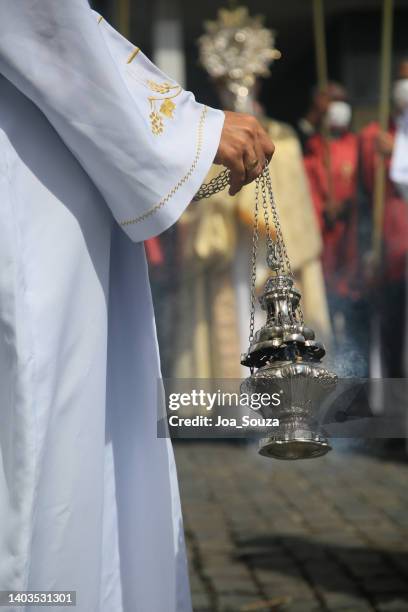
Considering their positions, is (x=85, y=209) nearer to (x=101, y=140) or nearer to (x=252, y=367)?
(x=101, y=140)

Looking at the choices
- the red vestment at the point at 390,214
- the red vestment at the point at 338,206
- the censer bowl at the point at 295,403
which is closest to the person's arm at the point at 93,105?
the censer bowl at the point at 295,403

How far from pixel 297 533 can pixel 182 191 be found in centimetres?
218

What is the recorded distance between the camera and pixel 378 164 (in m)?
7.05

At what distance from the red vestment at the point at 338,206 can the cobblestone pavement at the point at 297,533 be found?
6.00ft

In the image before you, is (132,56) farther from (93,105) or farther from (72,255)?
(72,255)

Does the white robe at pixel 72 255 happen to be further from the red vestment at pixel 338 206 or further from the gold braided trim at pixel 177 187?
the red vestment at pixel 338 206

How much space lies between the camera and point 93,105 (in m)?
1.81

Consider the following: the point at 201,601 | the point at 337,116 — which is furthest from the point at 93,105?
the point at 337,116

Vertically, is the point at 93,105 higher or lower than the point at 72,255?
higher

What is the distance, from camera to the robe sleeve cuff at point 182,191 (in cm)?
Result: 186

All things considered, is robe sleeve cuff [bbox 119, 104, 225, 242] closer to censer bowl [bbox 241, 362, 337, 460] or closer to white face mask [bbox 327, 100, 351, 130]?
censer bowl [bbox 241, 362, 337, 460]

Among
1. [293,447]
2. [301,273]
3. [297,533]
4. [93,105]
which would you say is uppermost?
[301,273]

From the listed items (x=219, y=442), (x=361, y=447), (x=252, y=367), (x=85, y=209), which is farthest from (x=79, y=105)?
(x=219, y=442)

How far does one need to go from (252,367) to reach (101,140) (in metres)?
0.54
